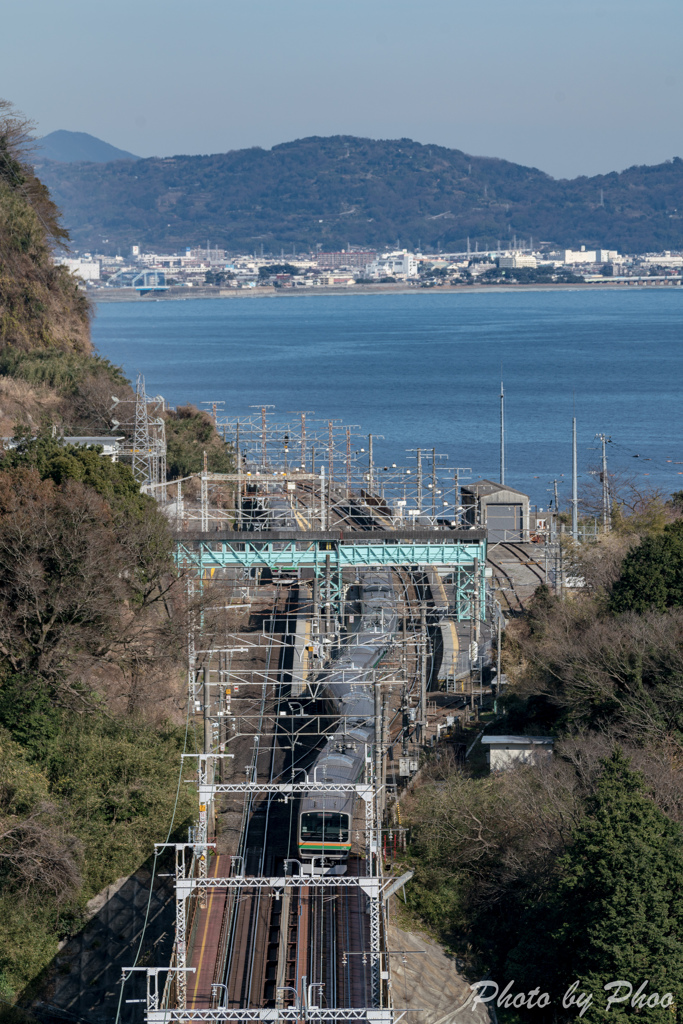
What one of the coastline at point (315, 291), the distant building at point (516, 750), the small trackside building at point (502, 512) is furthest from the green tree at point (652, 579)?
the coastline at point (315, 291)

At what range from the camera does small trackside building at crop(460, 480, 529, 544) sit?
2795cm

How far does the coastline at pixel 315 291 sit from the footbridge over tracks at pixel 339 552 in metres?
151

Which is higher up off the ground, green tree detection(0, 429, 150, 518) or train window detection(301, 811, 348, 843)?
green tree detection(0, 429, 150, 518)

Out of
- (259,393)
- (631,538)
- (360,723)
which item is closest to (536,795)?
(360,723)

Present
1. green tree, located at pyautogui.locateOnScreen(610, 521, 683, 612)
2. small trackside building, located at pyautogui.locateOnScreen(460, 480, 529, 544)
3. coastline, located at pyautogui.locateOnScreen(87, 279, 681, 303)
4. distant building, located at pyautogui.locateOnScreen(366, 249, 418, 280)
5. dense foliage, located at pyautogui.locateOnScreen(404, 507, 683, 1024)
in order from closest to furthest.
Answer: dense foliage, located at pyautogui.locateOnScreen(404, 507, 683, 1024) → green tree, located at pyautogui.locateOnScreen(610, 521, 683, 612) → small trackside building, located at pyautogui.locateOnScreen(460, 480, 529, 544) → coastline, located at pyautogui.locateOnScreen(87, 279, 681, 303) → distant building, located at pyautogui.locateOnScreen(366, 249, 418, 280)

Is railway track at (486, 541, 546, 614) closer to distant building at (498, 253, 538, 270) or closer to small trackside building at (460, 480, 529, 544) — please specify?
small trackside building at (460, 480, 529, 544)

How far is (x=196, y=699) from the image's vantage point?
55.1 ft

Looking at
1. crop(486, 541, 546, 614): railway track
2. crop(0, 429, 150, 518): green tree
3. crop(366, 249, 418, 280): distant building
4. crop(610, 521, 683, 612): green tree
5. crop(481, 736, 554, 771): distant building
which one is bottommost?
crop(481, 736, 554, 771): distant building

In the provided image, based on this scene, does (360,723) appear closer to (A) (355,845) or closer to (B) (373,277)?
(A) (355,845)

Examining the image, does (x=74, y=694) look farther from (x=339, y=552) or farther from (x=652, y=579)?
(x=652, y=579)

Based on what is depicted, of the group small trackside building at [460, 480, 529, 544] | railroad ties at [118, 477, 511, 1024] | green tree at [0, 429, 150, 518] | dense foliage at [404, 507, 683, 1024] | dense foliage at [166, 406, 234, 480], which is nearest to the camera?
dense foliage at [404, 507, 683, 1024]

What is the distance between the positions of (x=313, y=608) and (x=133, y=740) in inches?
234

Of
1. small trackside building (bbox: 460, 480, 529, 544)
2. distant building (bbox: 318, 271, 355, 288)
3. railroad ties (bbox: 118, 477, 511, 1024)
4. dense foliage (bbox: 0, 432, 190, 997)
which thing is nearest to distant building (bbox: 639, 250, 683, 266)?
distant building (bbox: 318, 271, 355, 288)

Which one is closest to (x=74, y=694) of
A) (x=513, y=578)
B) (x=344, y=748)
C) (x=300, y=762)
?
(x=300, y=762)
